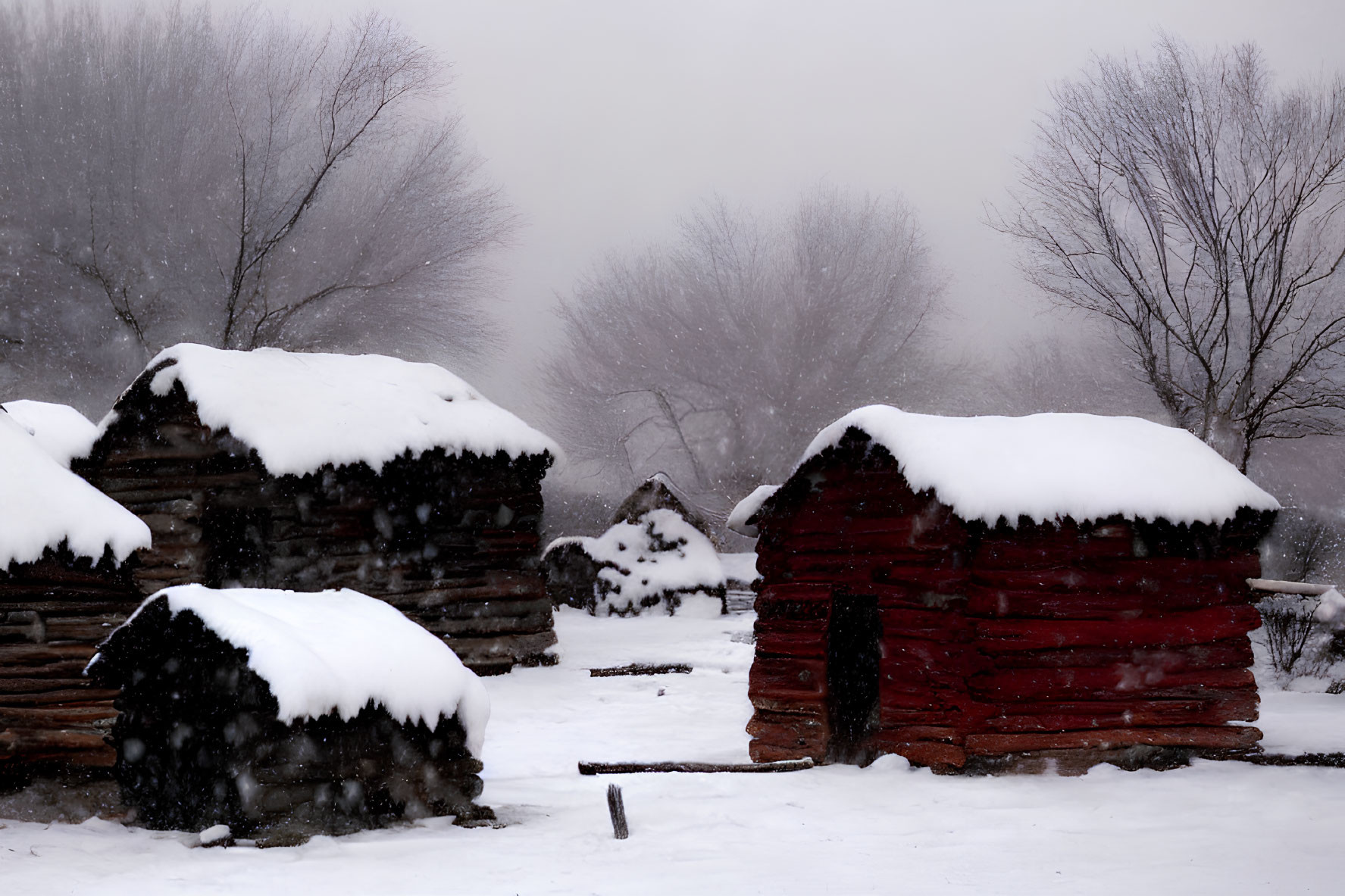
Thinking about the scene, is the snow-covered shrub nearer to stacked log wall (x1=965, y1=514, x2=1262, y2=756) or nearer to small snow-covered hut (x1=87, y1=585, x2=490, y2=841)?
stacked log wall (x1=965, y1=514, x2=1262, y2=756)

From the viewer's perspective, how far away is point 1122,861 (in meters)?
6.89

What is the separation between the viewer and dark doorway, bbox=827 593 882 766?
33.9ft

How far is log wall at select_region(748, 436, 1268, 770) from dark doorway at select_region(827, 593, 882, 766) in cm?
38

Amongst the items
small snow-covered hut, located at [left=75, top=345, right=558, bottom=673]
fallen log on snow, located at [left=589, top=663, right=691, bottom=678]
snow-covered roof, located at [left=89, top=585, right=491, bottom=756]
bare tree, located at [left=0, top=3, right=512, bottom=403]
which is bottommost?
fallen log on snow, located at [left=589, top=663, right=691, bottom=678]

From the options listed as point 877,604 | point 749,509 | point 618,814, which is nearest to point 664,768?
point 618,814

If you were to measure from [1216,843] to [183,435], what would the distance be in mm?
12200

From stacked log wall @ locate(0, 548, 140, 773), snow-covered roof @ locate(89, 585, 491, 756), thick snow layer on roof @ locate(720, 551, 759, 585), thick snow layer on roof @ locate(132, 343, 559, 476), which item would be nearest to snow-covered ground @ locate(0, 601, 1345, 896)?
snow-covered roof @ locate(89, 585, 491, 756)

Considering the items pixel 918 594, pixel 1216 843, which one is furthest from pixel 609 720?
pixel 1216 843

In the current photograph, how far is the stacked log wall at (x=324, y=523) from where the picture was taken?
14.0 metres

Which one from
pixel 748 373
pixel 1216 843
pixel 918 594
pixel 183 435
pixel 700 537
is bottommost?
pixel 1216 843

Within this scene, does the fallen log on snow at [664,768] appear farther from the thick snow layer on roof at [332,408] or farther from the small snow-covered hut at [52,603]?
the thick snow layer on roof at [332,408]

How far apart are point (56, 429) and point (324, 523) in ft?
12.4

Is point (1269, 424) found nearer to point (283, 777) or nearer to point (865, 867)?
point (865, 867)

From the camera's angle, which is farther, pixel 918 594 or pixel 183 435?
pixel 183 435
